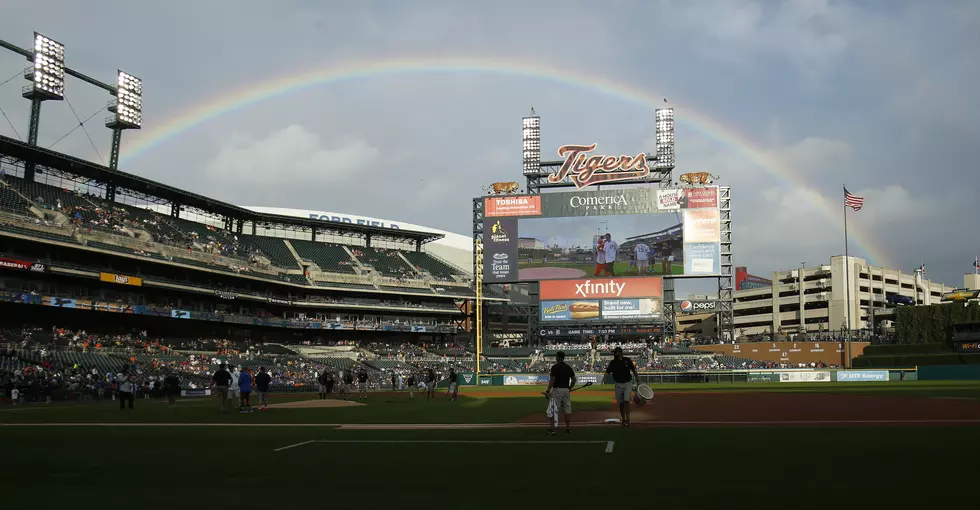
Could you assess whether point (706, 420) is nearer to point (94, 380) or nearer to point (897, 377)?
point (94, 380)

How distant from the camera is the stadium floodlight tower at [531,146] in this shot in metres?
87.8

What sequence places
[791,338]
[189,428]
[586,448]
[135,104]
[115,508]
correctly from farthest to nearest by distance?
[791,338] < [135,104] < [189,428] < [586,448] < [115,508]

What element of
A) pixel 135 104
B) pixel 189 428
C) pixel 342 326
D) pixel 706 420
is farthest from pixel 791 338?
pixel 189 428

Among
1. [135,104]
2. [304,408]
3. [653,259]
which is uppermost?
[135,104]

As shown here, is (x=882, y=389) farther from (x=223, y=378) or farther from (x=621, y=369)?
(x=223, y=378)

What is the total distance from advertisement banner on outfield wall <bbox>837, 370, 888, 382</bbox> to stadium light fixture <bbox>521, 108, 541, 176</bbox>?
39268mm

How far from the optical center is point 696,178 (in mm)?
83000

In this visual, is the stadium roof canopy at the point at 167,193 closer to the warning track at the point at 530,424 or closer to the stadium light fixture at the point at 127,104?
the stadium light fixture at the point at 127,104

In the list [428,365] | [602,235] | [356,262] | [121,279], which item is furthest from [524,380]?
[121,279]

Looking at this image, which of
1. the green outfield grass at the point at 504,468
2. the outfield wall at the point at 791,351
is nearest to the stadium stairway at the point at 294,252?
the outfield wall at the point at 791,351

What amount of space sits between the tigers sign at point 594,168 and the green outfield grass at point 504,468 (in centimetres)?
6845

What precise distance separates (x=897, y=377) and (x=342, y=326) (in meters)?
52.8

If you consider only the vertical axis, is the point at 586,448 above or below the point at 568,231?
below

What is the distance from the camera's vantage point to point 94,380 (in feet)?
144
